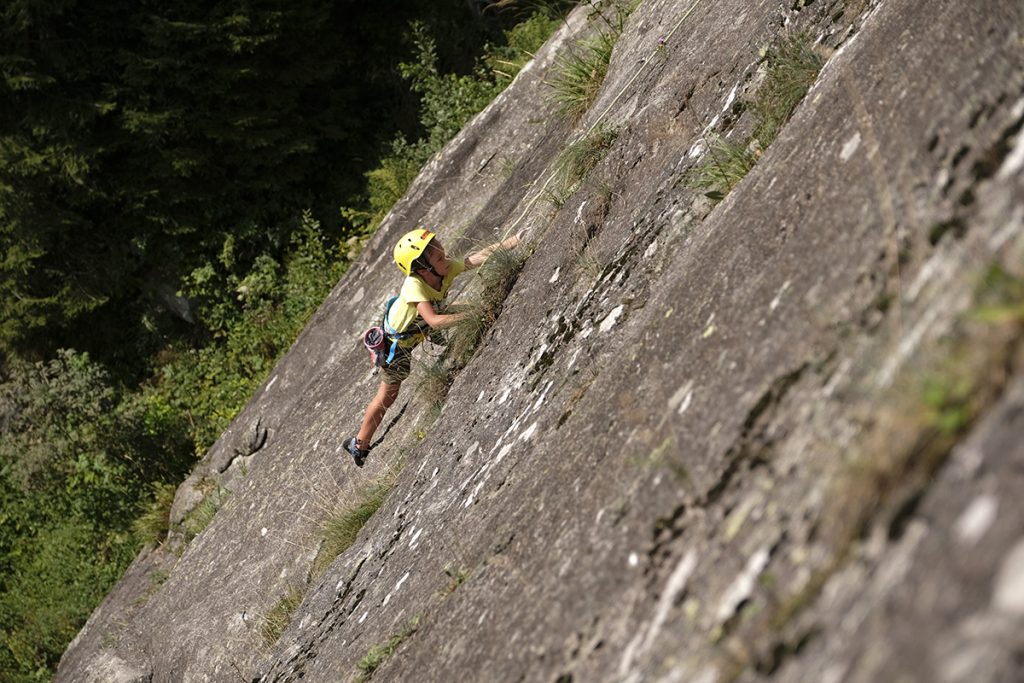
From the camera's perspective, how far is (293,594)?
589cm

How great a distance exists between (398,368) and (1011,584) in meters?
5.16

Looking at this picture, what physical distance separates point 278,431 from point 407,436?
2673 millimetres

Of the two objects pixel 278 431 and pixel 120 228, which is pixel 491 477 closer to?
pixel 278 431

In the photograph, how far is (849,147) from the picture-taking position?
272 centimetres

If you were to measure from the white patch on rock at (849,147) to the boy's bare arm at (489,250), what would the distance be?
10.4 ft

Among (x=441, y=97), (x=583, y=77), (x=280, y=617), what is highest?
(x=441, y=97)

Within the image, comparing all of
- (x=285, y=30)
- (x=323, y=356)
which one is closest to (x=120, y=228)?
(x=285, y=30)

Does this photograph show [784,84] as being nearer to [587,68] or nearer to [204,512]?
[587,68]

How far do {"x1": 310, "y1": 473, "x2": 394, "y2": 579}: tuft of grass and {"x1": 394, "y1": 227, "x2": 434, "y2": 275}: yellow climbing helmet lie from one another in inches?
51.8

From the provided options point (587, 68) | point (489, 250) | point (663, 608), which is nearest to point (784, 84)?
point (663, 608)

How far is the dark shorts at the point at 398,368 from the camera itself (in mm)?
6320

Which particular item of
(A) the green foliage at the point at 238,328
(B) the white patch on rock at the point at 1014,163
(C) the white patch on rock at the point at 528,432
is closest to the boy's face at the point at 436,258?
(C) the white patch on rock at the point at 528,432

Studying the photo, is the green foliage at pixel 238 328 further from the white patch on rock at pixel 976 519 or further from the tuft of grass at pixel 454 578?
the white patch on rock at pixel 976 519

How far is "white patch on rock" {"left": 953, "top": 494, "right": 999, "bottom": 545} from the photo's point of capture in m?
1.48
